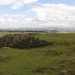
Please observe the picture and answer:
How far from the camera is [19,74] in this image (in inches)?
1128

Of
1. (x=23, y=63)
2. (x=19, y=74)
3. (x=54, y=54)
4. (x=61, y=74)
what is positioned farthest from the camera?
(x=54, y=54)

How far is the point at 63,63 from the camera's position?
107 ft

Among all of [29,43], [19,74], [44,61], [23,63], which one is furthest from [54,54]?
[29,43]

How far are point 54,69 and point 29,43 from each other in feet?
108

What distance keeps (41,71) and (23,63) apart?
6.26 metres

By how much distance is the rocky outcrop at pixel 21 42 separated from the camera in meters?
59.7

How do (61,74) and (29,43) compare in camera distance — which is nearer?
(61,74)

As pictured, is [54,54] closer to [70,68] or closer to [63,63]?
[63,63]

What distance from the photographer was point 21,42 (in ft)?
214

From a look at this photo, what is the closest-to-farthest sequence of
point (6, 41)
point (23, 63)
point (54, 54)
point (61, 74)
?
point (61, 74) < point (23, 63) < point (54, 54) < point (6, 41)

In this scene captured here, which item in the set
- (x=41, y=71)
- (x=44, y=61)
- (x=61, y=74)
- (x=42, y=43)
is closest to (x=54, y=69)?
(x=41, y=71)

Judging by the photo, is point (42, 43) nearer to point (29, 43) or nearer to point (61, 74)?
point (29, 43)

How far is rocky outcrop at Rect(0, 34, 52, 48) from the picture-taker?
59.7 metres

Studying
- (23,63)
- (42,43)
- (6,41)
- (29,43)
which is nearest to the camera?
(23,63)
